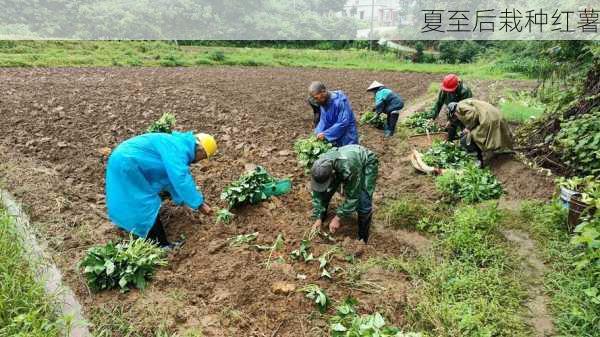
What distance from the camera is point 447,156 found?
22.5ft

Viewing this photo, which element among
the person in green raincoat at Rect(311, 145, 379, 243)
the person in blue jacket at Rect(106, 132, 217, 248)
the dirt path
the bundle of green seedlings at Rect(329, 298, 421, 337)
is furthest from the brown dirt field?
the dirt path

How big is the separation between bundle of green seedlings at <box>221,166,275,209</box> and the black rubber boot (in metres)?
1.23

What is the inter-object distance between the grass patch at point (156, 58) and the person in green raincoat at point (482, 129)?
8180 mm

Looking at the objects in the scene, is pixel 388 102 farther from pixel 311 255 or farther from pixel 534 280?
pixel 311 255

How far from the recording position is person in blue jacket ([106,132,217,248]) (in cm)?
421

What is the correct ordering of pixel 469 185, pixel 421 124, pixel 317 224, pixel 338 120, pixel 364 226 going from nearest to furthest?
pixel 317 224 < pixel 364 226 < pixel 469 185 < pixel 338 120 < pixel 421 124

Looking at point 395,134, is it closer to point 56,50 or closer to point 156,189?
point 156,189

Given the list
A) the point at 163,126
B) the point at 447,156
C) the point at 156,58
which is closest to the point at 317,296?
the point at 447,156

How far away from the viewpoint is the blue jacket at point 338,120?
20.1 ft

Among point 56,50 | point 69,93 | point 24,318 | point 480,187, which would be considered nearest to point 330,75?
point 69,93

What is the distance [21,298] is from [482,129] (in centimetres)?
620

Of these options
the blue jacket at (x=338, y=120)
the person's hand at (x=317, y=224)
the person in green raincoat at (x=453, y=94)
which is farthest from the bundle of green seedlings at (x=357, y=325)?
the person in green raincoat at (x=453, y=94)

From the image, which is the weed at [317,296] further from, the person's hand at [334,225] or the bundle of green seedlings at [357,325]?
the person's hand at [334,225]

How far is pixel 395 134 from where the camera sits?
8.98 metres
